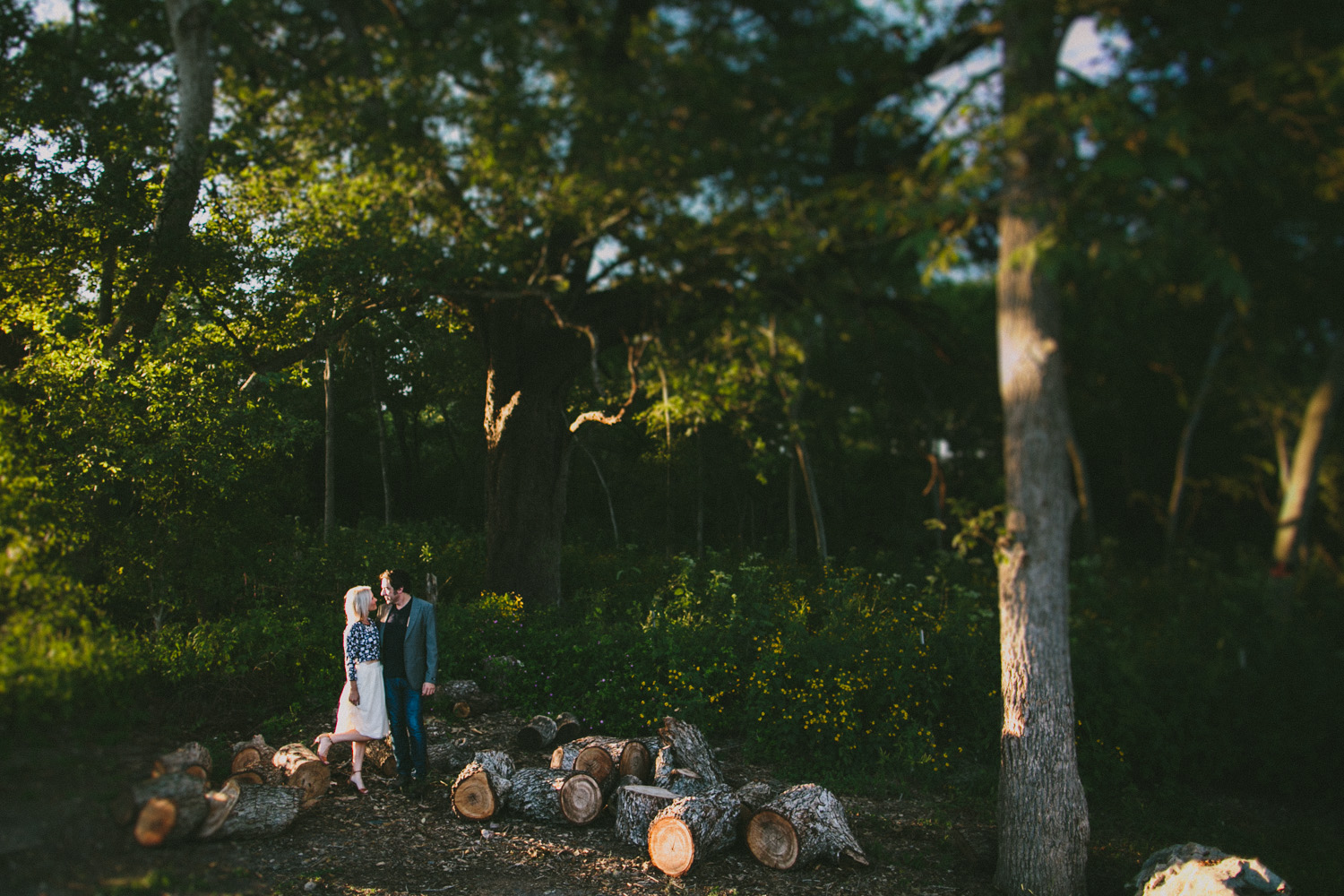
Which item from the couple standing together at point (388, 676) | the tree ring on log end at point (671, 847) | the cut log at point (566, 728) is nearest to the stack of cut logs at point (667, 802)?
the tree ring on log end at point (671, 847)

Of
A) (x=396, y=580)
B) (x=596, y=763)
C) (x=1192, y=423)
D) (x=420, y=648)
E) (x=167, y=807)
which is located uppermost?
(x=1192, y=423)

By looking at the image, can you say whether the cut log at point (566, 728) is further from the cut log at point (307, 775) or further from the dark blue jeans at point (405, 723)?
the cut log at point (307, 775)

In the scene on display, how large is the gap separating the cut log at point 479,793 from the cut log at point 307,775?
0.91 metres

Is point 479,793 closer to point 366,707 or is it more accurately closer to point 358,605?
point 366,707

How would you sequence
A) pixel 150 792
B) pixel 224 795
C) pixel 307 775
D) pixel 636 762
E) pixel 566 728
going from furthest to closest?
1. pixel 566 728
2. pixel 636 762
3. pixel 307 775
4. pixel 224 795
5. pixel 150 792

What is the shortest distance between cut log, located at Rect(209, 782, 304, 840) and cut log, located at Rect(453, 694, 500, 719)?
103 inches

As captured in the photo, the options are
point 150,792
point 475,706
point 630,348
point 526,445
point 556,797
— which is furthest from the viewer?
point 526,445

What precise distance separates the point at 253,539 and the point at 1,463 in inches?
158

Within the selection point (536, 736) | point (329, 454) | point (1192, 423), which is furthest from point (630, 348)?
point (1192, 423)

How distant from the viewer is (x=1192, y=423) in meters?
12.6

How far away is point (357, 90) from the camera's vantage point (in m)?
10.6

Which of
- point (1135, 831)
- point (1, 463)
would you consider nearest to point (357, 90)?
point (1, 463)

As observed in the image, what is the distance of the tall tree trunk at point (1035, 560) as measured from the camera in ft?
17.9

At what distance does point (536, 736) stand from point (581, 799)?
1.54 m
